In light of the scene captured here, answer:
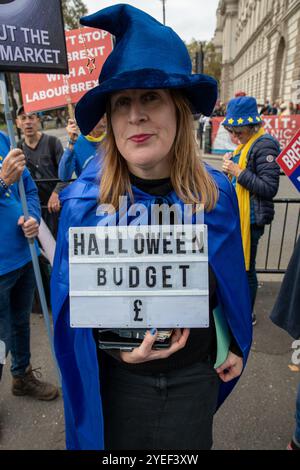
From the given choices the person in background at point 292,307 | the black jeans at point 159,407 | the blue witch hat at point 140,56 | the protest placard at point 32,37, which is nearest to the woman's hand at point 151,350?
the black jeans at point 159,407

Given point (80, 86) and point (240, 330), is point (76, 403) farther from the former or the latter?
point (80, 86)

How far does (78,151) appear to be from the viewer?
3479mm

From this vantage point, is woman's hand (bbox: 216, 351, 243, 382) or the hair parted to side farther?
woman's hand (bbox: 216, 351, 243, 382)

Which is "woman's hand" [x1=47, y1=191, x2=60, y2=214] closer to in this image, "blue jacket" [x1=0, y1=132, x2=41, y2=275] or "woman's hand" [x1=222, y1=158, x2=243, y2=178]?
"blue jacket" [x1=0, y1=132, x2=41, y2=275]

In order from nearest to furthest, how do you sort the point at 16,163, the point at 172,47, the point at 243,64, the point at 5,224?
the point at 172,47 → the point at 16,163 → the point at 5,224 → the point at 243,64

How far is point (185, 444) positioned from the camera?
1515 millimetres

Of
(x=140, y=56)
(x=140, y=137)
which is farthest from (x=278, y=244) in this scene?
(x=140, y=56)

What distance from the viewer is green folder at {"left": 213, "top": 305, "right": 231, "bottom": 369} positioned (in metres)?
1.52

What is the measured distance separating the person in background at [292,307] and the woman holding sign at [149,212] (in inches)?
24.4

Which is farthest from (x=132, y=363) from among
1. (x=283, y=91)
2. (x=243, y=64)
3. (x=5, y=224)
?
(x=243, y=64)

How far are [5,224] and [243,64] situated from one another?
2264 inches

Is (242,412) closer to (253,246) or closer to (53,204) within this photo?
(253,246)

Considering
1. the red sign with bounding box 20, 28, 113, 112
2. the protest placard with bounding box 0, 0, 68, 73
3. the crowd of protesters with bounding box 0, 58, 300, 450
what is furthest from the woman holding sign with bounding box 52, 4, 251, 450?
the red sign with bounding box 20, 28, 113, 112

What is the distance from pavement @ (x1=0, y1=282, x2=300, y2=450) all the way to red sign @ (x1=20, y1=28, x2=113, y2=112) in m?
2.44
